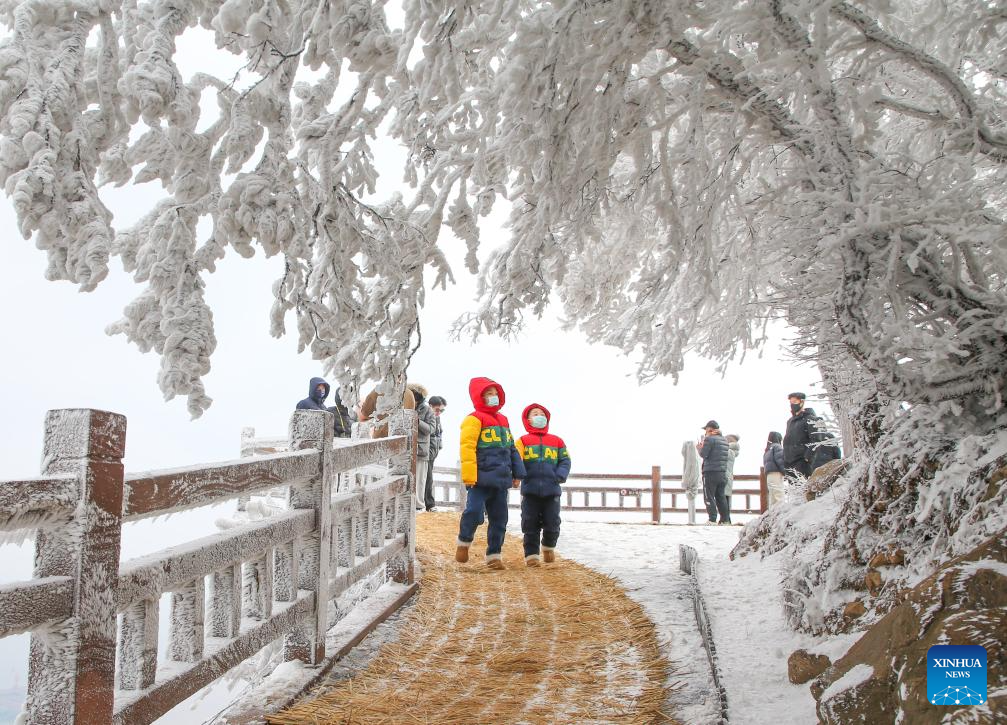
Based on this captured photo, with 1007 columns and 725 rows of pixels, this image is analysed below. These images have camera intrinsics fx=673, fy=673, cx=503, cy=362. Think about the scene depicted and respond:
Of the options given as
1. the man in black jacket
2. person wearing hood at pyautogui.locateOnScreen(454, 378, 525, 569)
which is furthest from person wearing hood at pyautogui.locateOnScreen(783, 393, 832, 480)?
person wearing hood at pyautogui.locateOnScreen(454, 378, 525, 569)

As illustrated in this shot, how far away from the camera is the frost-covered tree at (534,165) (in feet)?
9.20

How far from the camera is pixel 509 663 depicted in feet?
13.4

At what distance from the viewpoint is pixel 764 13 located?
2998mm

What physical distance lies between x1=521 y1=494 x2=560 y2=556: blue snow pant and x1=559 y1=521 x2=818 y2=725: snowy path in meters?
0.52

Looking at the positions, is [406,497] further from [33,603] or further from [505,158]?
[33,603]

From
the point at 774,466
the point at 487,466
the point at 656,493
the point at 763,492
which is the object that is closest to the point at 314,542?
the point at 487,466

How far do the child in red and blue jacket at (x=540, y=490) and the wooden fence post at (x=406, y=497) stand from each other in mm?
1674

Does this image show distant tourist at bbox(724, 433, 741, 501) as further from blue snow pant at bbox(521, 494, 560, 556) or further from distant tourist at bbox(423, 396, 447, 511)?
blue snow pant at bbox(521, 494, 560, 556)

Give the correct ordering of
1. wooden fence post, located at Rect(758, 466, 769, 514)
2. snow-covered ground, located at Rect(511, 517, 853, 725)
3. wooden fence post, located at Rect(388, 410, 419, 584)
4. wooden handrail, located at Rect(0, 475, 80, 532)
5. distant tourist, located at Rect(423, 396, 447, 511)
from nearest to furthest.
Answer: wooden handrail, located at Rect(0, 475, 80, 532)
snow-covered ground, located at Rect(511, 517, 853, 725)
wooden fence post, located at Rect(388, 410, 419, 584)
distant tourist, located at Rect(423, 396, 447, 511)
wooden fence post, located at Rect(758, 466, 769, 514)

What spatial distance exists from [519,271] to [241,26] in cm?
263

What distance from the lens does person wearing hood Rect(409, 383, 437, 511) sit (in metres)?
10.2

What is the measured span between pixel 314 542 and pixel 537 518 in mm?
3851

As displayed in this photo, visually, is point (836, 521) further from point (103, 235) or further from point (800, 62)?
point (103, 235)

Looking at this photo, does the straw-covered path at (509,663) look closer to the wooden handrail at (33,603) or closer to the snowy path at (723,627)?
the snowy path at (723,627)
